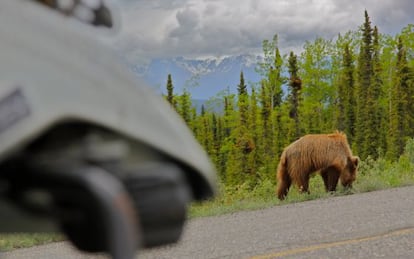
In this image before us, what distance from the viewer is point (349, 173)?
38.7 feet

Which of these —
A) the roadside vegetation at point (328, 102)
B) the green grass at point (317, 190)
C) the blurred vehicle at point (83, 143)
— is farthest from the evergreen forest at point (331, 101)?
the blurred vehicle at point (83, 143)

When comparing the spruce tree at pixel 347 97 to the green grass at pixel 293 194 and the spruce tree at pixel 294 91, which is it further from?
the green grass at pixel 293 194

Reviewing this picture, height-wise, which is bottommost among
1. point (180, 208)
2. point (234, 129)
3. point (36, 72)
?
point (234, 129)

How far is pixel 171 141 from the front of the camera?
0.70 meters

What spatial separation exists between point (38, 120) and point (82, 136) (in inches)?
2.3

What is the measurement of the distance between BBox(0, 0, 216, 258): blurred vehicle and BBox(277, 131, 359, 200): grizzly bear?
37.0ft

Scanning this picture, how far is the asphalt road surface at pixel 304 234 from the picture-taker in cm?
631

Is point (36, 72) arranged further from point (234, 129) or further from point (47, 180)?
point (234, 129)

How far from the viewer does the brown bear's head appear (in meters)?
11.4

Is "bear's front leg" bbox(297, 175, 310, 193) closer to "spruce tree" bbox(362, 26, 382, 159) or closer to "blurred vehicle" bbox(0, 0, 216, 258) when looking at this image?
"blurred vehicle" bbox(0, 0, 216, 258)

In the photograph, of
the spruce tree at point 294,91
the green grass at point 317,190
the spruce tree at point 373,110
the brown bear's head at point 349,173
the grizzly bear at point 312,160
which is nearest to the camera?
the green grass at point 317,190

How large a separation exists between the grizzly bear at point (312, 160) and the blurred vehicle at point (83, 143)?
1129 cm

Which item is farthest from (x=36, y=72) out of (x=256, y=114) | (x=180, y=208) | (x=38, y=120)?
(x=256, y=114)

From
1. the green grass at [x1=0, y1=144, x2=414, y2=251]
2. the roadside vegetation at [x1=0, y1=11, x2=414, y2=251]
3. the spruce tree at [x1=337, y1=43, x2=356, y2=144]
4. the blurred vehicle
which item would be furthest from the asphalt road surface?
the spruce tree at [x1=337, y1=43, x2=356, y2=144]
